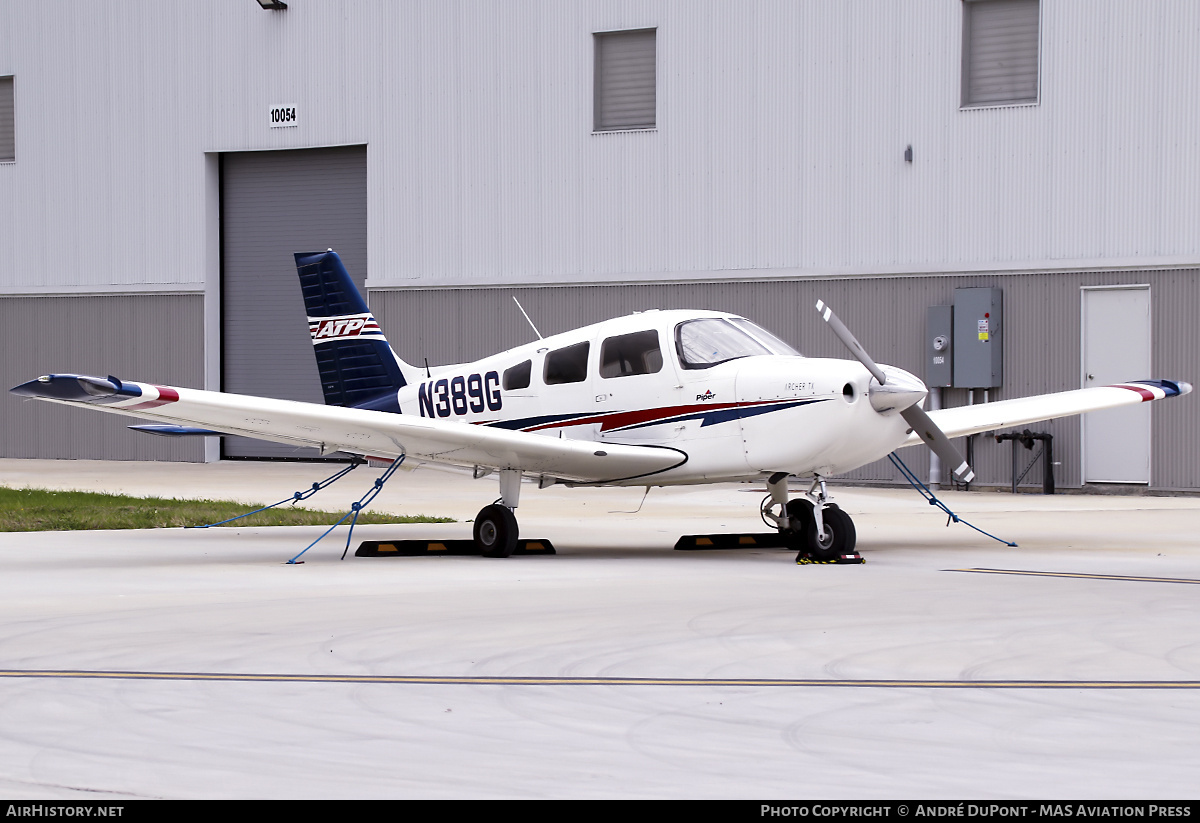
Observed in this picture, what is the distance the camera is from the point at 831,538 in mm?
12242

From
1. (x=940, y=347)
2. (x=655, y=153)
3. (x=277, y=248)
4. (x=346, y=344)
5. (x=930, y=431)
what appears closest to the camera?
(x=930, y=431)

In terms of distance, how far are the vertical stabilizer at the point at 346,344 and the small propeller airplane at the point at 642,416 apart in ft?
3.14

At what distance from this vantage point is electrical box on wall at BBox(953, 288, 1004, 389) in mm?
23281

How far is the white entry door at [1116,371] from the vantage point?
2242 centimetres

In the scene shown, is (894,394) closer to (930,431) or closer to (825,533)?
(930,431)

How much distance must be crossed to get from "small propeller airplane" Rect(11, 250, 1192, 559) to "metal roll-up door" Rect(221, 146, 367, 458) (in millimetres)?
15123

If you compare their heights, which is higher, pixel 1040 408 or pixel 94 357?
pixel 94 357

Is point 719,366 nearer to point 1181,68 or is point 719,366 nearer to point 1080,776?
point 1080,776

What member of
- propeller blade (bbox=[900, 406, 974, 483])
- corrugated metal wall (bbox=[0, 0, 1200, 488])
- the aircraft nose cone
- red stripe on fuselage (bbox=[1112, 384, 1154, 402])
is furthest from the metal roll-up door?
the aircraft nose cone

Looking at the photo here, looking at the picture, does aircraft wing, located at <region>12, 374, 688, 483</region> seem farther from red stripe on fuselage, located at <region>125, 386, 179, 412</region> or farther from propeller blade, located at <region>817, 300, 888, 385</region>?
propeller blade, located at <region>817, 300, 888, 385</region>

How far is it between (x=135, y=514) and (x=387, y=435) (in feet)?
19.4

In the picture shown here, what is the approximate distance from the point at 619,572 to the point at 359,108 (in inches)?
743

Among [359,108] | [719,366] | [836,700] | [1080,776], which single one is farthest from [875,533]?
[359,108]

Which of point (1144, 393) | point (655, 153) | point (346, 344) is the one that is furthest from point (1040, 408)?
point (655, 153)
